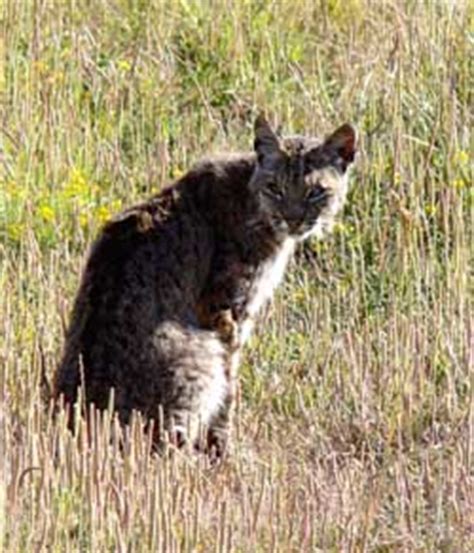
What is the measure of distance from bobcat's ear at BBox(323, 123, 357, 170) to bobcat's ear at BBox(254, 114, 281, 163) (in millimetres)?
213

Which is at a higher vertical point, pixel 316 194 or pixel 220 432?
pixel 316 194

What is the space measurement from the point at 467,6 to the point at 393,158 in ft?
4.34

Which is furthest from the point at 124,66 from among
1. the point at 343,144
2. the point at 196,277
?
the point at 196,277

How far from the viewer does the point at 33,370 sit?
8.24 m

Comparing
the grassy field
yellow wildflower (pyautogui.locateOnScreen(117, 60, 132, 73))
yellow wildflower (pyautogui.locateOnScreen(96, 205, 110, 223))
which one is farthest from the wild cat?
yellow wildflower (pyautogui.locateOnScreen(117, 60, 132, 73))

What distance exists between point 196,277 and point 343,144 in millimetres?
862

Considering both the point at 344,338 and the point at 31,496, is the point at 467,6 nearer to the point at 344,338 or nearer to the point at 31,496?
the point at 344,338

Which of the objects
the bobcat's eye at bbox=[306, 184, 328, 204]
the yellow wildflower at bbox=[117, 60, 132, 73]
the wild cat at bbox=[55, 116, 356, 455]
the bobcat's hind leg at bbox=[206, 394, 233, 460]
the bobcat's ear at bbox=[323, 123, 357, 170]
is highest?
the yellow wildflower at bbox=[117, 60, 132, 73]

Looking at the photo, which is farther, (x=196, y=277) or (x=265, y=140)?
(x=265, y=140)

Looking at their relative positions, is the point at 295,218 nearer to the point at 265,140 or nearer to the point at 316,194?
the point at 316,194

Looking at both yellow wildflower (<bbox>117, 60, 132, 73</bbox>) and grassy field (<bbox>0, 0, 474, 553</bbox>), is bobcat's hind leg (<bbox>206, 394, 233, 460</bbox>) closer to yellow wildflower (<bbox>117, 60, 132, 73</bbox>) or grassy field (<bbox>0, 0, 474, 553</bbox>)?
grassy field (<bbox>0, 0, 474, 553</bbox>)

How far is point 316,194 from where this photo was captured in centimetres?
870

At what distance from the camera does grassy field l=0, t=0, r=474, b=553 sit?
22.4 ft

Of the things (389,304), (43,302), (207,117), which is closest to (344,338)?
(389,304)
